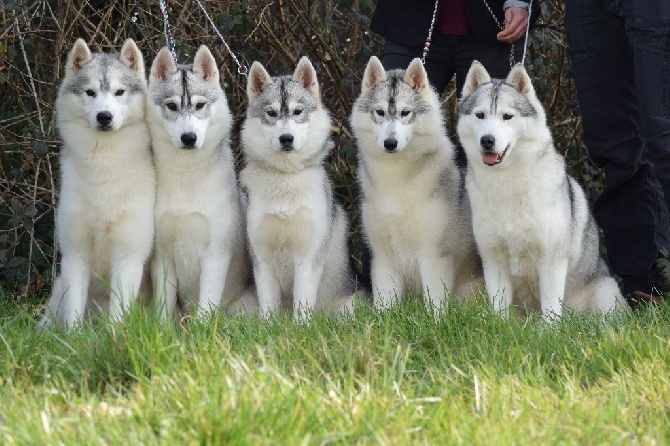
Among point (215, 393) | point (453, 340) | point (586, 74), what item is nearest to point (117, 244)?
point (453, 340)

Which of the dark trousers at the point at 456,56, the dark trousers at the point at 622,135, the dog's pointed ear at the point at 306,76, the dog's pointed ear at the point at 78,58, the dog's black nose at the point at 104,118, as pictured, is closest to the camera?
the dark trousers at the point at 622,135

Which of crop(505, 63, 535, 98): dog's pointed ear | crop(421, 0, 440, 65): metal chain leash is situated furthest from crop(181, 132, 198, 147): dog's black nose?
crop(505, 63, 535, 98): dog's pointed ear

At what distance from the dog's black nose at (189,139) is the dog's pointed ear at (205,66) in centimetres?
51

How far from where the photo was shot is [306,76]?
225 inches

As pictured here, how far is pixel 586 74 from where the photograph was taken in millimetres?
5523

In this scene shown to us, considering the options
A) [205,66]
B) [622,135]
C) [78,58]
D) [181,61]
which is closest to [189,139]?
[205,66]

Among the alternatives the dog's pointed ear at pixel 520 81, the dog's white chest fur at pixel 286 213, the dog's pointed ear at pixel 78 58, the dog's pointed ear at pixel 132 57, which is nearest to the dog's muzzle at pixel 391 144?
the dog's white chest fur at pixel 286 213

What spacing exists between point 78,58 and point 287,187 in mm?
1386

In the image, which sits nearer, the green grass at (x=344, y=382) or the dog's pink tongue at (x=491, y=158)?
the green grass at (x=344, y=382)

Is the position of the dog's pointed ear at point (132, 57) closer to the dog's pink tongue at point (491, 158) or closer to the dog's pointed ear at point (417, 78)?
the dog's pointed ear at point (417, 78)

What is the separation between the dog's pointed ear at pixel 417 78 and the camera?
5.57m

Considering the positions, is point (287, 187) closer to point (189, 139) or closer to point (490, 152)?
point (189, 139)

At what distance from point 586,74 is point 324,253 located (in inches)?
72.0

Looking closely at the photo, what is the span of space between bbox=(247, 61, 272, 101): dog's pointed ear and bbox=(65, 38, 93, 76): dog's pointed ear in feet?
3.04
